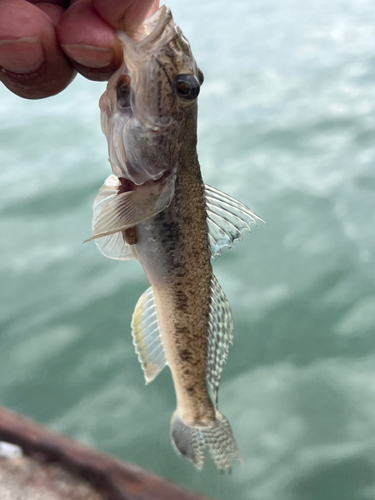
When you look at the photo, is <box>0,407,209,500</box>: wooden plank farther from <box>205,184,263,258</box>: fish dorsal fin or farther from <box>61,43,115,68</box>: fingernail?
<box>61,43,115,68</box>: fingernail

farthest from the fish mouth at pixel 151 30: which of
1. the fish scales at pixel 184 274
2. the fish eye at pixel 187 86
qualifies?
the fish scales at pixel 184 274

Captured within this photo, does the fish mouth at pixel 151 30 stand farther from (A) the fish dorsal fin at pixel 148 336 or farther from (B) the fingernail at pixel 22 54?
(A) the fish dorsal fin at pixel 148 336

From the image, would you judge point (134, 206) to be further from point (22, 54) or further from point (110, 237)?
point (22, 54)

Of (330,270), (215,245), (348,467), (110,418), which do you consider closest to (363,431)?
(348,467)

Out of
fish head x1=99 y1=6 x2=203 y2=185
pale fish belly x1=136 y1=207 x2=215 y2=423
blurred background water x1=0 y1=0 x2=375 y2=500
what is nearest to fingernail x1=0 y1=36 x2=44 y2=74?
fish head x1=99 y1=6 x2=203 y2=185

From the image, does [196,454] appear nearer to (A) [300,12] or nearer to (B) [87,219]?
(B) [87,219]
